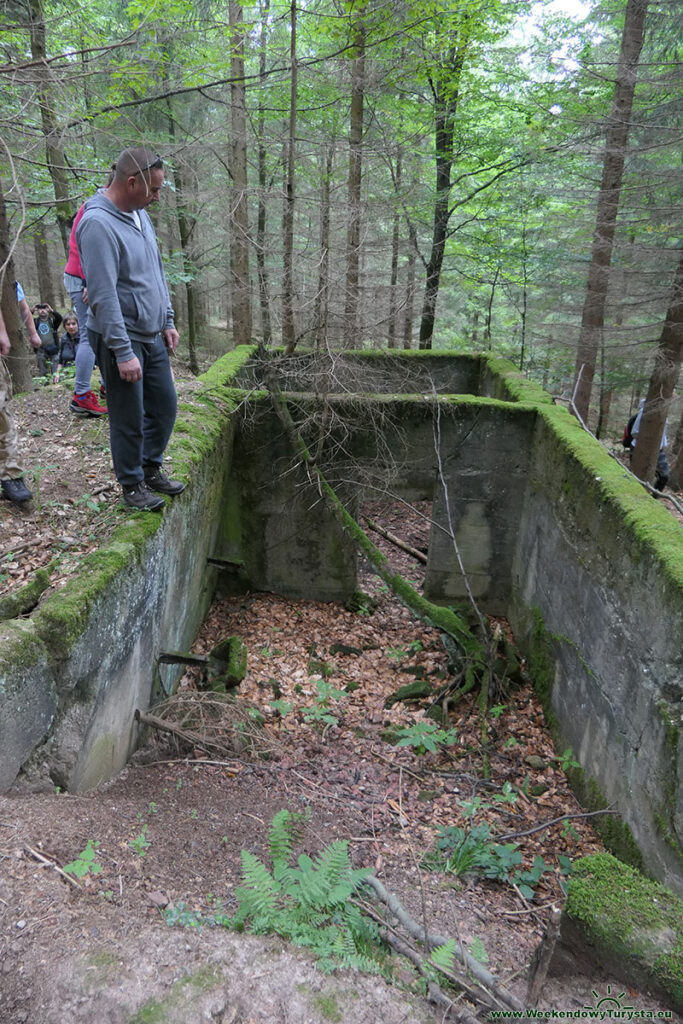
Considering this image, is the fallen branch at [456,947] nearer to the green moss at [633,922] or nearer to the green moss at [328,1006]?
the green moss at [633,922]

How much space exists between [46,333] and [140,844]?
40.1 feet

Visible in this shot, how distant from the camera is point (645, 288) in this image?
10859mm

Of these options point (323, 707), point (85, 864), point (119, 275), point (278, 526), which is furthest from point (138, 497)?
point (278, 526)

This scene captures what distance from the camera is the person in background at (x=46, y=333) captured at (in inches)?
479

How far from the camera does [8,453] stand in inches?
156

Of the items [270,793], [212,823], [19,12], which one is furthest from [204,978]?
[19,12]

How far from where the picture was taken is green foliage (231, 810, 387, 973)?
2.07m

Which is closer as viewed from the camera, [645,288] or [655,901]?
[655,901]

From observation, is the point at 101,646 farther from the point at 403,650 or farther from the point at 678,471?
the point at 678,471

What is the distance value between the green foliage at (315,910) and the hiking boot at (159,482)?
8.20 feet

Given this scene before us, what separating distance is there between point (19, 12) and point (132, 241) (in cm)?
850

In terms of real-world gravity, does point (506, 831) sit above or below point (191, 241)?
below

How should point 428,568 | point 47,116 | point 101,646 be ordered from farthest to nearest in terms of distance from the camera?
point 428,568 < point 47,116 < point 101,646

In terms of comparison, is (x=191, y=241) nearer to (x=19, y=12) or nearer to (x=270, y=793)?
(x=19, y=12)
